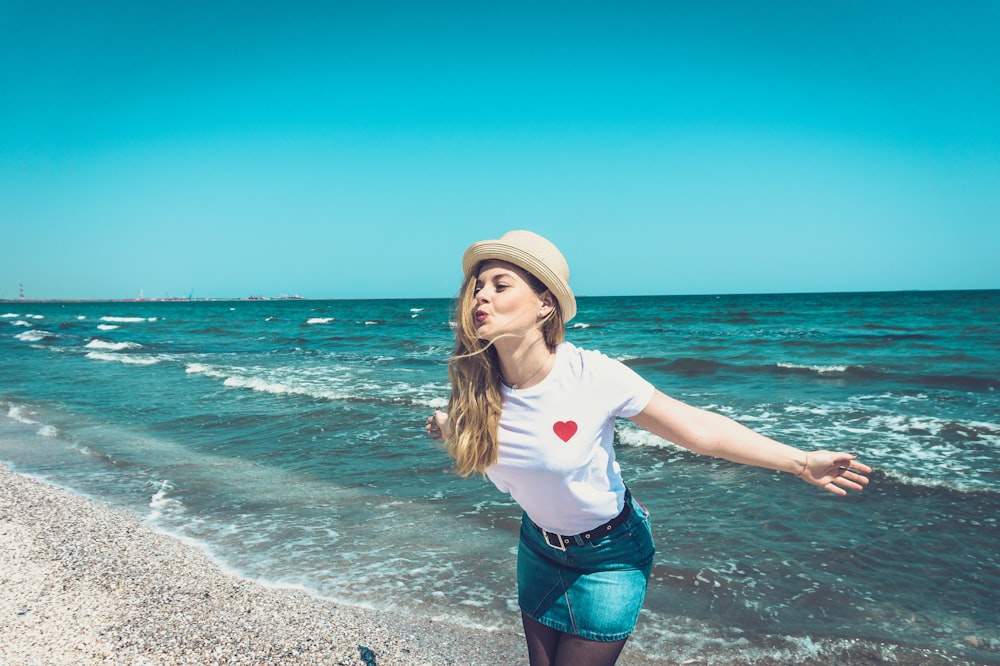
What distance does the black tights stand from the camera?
6.57 ft

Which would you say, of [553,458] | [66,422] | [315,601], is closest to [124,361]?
[66,422]

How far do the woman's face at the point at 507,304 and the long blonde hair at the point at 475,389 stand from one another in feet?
0.08

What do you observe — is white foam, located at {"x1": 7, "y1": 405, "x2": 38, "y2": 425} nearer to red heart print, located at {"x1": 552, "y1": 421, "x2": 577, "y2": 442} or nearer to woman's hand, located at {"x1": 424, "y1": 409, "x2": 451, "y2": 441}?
woman's hand, located at {"x1": 424, "y1": 409, "x2": 451, "y2": 441}

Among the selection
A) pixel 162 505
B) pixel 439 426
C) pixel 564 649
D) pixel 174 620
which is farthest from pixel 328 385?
pixel 564 649

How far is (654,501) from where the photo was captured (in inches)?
270

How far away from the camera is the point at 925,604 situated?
14.9 ft

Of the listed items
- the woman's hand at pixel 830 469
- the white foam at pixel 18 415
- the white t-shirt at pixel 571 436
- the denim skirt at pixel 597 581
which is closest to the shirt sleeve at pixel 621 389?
the white t-shirt at pixel 571 436

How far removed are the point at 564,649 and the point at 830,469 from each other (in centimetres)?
100

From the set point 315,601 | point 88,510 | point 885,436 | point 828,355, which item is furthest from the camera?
point 828,355

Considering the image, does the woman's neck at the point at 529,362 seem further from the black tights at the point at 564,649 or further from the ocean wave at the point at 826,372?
the ocean wave at the point at 826,372

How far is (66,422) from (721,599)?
11.5m

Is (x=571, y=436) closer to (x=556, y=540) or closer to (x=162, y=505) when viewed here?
(x=556, y=540)

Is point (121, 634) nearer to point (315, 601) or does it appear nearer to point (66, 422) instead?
point (315, 601)

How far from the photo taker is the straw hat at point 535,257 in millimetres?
1950
